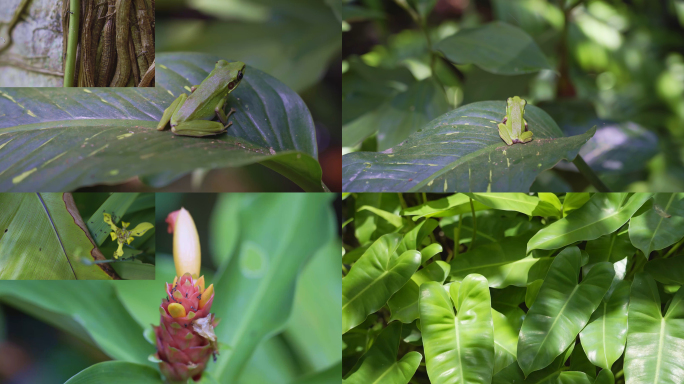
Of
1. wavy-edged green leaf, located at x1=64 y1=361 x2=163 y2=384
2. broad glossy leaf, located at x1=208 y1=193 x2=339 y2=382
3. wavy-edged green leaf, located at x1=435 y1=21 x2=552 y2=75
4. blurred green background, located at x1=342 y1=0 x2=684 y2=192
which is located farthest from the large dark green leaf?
wavy-edged green leaf, located at x1=64 y1=361 x2=163 y2=384

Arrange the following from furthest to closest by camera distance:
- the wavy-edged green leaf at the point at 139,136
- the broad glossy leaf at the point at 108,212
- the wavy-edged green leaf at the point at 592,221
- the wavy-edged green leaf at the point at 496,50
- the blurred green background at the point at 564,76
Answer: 1. the blurred green background at the point at 564,76
2. the wavy-edged green leaf at the point at 496,50
3. the broad glossy leaf at the point at 108,212
4. the wavy-edged green leaf at the point at 592,221
5. the wavy-edged green leaf at the point at 139,136

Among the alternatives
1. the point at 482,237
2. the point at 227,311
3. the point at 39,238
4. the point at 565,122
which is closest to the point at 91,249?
the point at 39,238

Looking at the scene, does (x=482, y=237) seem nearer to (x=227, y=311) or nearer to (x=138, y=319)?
(x=227, y=311)

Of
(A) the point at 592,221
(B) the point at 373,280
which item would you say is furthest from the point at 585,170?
(B) the point at 373,280

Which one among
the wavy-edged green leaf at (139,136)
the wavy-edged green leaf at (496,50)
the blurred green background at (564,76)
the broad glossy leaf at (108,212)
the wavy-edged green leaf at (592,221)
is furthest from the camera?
the blurred green background at (564,76)

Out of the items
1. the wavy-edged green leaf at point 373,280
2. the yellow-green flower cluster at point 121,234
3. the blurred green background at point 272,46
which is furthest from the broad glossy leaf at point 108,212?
the wavy-edged green leaf at point 373,280

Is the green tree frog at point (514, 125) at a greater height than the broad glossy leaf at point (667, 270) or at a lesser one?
greater

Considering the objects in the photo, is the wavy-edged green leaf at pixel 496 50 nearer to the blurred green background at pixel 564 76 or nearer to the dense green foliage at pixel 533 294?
the blurred green background at pixel 564 76

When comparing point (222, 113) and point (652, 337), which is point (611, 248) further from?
point (222, 113)
